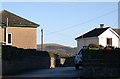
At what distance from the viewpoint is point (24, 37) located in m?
47.0

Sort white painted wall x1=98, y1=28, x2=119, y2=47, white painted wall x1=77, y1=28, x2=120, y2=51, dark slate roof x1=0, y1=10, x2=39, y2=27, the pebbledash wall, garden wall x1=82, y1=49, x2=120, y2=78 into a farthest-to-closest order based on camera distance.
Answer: white painted wall x1=98, y1=28, x2=119, y2=47, white painted wall x1=77, y1=28, x2=120, y2=51, the pebbledash wall, dark slate roof x1=0, y1=10, x2=39, y2=27, garden wall x1=82, y1=49, x2=120, y2=78

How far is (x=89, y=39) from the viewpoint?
229 ft

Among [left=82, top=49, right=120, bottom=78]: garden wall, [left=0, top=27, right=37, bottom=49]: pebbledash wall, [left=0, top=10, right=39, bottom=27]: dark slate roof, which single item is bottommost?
[left=82, top=49, right=120, bottom=78]: garden wall

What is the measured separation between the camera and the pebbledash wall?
153 feet

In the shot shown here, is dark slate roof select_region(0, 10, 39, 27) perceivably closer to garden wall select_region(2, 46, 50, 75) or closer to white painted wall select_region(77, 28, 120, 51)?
garden wall select_region(2, 46, 50, 75)

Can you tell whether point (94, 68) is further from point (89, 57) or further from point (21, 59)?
point (21, 59)

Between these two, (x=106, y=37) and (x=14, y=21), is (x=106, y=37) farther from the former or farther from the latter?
(x=14, y=21)

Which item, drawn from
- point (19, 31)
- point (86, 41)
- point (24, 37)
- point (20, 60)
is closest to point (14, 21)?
point (19, 31)

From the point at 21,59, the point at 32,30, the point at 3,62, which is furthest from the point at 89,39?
the point at 3,62

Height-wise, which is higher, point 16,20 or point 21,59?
point 16,20

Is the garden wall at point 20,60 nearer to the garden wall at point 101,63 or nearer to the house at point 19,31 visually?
the garden wall at point 101,63

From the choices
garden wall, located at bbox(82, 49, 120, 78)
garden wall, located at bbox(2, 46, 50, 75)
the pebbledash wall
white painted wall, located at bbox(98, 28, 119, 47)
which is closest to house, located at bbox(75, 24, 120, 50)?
white painted wall, located at bbox(98, 28, 119, 47)

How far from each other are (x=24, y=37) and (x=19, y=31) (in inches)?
37.6

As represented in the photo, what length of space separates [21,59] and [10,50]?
12.7ft
